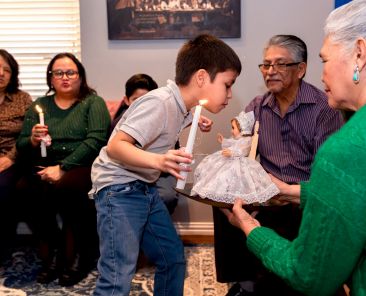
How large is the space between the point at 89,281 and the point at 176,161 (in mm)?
1434

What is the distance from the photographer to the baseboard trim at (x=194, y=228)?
3.22m

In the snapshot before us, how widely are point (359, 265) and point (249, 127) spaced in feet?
4.67

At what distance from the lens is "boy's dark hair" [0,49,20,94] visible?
293cm

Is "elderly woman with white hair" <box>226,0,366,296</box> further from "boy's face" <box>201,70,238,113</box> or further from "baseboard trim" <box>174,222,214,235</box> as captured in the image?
"baseboard trim" <box>174,222,214,235</box>

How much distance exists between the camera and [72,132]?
2750 millimetres

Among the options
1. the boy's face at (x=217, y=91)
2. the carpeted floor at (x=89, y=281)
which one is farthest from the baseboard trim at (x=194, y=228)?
the boy's face at (x=217, y=91)

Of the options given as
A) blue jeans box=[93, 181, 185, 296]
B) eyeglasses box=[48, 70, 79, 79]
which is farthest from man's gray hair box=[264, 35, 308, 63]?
eyeglasses box=[48, 70, 79, 79]

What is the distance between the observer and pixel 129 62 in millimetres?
3102

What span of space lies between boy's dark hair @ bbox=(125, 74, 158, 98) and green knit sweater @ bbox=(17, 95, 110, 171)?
0.60 feet

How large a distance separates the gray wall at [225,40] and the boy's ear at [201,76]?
3.91 ft

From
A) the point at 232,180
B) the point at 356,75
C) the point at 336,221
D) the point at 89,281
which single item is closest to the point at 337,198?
the point at 336,221

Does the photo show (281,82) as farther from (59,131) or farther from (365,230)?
(365,230)

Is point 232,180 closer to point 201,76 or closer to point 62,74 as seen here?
point 201,76

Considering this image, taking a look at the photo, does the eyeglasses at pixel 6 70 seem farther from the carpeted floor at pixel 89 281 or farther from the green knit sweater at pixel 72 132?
the carpeted floor at pixel 89 281
